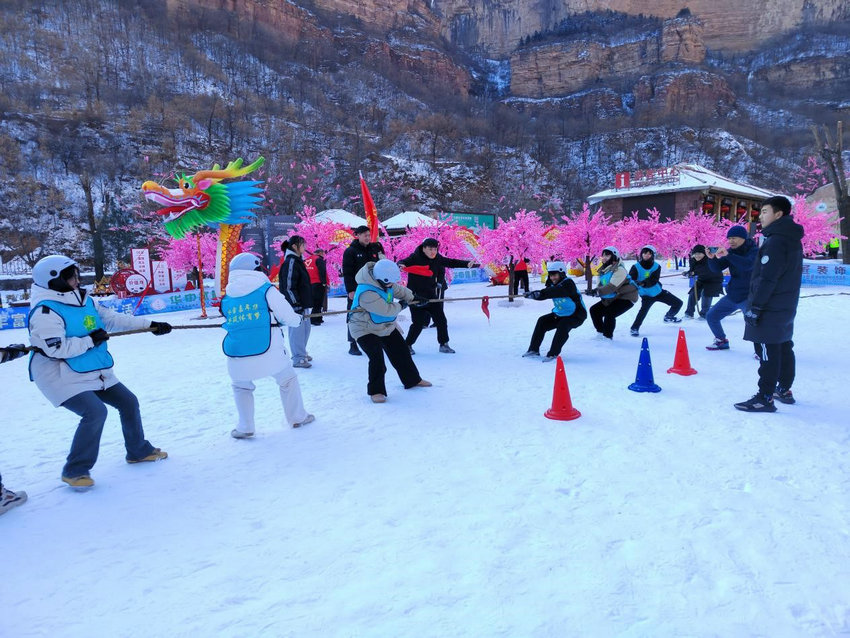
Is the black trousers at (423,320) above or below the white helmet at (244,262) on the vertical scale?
below

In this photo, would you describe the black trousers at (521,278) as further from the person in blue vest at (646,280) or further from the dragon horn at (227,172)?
the dragon horn at (227,172)

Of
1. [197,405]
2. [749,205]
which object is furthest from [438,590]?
[749,205]

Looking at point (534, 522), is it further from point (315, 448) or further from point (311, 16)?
point (311, 16)

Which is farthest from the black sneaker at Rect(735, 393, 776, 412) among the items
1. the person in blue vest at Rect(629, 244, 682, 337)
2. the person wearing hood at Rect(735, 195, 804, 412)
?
the person in blue vest at Rect(629, 244, 682, 337)

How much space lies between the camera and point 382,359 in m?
5.16

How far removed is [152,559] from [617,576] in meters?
2.31

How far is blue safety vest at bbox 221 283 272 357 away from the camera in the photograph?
387 cm

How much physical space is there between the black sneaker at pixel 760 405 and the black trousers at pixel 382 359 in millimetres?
3235

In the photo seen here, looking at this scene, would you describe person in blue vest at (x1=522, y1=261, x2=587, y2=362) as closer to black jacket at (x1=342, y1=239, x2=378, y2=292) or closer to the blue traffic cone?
the blue traffic cone

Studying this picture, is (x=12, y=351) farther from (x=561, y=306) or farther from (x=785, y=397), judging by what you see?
(x=785, y=397)

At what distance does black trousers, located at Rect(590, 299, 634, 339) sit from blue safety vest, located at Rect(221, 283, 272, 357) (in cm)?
604

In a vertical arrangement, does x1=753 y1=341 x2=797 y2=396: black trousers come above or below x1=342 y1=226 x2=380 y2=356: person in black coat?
below

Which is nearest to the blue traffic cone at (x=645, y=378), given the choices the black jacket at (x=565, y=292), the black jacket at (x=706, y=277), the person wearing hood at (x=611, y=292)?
the black jacket at (x=565, y=292)

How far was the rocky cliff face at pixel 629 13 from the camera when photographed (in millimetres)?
95062
